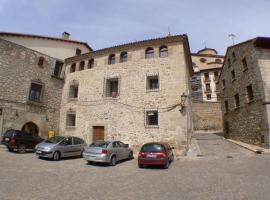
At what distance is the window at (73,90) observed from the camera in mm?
18609

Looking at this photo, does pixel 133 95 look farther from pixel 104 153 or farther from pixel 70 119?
pixel 70 119

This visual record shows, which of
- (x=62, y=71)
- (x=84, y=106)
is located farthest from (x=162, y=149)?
(x=62, y=71)

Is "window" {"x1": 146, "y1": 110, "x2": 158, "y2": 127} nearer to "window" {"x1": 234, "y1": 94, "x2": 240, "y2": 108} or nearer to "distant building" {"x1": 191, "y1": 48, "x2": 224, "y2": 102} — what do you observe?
"window" {"x1": 234, "y1": 94, "x2": 240, "y2": 108}

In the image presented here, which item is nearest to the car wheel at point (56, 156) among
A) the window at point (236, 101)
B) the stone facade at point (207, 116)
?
the window at point (236, 101)

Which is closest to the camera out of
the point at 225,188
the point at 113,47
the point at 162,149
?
the point at 225,188

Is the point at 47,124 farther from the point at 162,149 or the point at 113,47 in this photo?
the point at 162,149

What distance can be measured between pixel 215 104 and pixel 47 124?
74.7 ft

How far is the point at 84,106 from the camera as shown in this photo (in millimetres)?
17266

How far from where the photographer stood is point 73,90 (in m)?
19.2

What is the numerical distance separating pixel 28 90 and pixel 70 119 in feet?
14.7

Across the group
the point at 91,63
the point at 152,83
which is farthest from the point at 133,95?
the point at 91,63

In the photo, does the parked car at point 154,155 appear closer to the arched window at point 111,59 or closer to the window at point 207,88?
the arched window at point 111,59

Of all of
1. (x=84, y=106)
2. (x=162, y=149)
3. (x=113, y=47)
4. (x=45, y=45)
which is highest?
(x=45, y=45)

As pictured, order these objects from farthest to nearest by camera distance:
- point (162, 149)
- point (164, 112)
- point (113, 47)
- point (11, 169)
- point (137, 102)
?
point (113, 47)
point (137, 102)
point (164, 112)
point (162, 149)
point (11, 169)
